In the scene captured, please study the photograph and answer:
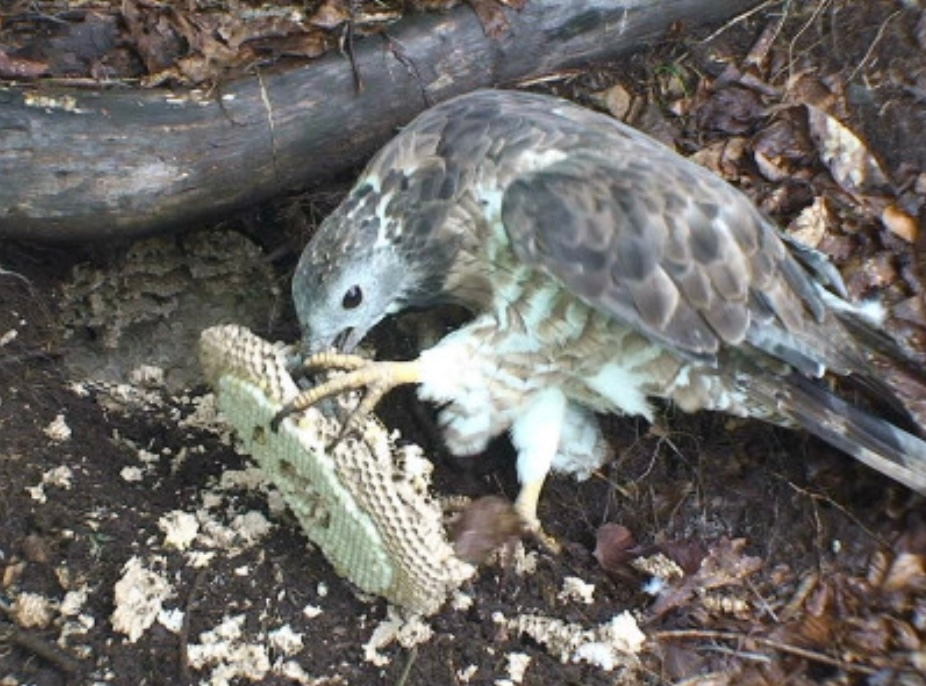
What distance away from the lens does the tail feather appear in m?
3.54

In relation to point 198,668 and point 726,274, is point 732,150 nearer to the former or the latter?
point 726,274

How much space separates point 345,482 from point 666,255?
41.5 inches

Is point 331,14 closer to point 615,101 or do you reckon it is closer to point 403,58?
point 403,58

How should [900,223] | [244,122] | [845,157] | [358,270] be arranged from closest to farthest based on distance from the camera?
[358,270] < [244,122] < [900,223] < [845,157]

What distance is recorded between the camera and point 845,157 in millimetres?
4355

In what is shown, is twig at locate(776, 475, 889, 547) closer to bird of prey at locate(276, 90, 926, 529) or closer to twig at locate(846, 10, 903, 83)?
bird of prey at locate(276, 90, 926, 529)

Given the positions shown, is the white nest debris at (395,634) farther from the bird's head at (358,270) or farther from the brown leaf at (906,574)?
the brown leaf at (906,574)

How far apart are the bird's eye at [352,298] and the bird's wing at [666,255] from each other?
1.49 feet

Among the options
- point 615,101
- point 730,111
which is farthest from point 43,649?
point 730,111

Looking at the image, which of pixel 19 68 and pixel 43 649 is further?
pixel 19 68

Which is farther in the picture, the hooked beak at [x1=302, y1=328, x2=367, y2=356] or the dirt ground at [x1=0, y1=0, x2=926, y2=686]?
the hooked beak at [x1=302, y1=328, x2=367, y2=356]

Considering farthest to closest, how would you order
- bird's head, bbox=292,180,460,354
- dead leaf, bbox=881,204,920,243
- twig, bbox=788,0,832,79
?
twig, bbox=788,0,832,79 → dead leaf, bbox=881,204,920,243 → bird's head, bbox=292,180,460,354

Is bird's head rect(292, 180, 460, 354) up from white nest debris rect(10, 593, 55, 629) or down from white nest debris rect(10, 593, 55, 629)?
up

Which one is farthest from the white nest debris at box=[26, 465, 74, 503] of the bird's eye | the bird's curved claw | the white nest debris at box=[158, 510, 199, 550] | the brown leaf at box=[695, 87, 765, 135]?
the brown leaf at box=[695, 87, 765, 135]
